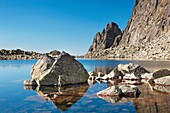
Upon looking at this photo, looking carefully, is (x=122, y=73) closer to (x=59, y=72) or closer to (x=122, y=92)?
(x=59, y=72)

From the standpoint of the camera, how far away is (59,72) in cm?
2639

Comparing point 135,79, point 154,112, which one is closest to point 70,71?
point 135,79

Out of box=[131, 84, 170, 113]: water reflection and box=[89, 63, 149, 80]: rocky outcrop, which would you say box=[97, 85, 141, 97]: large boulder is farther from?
box=[89, 63, 149, 80]: rocky outcrop

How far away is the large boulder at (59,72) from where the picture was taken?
2567cm

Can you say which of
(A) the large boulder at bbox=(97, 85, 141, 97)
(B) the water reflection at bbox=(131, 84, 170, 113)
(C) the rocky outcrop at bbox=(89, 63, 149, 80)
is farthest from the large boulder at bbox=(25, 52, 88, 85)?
(B) the water reflection at bbox=(131, 84, 170, 113)

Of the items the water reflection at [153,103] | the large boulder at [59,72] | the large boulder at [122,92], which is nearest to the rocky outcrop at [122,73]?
the large boulder at [59,72]

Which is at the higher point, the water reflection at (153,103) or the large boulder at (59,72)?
the large boulder at (59,72)

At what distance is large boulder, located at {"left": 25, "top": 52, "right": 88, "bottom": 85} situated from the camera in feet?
84.2

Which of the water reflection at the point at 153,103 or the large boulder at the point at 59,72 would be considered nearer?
the water reflection at the point at 153,103

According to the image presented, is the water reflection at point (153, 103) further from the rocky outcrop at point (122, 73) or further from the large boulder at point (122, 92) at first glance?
the rocky outcrop at point (122, 73)

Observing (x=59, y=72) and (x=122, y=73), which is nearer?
(x=59, y=72)

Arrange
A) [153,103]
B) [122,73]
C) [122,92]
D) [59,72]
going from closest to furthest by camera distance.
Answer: [153,103]
[122,92]
[59,72]
[122,73]

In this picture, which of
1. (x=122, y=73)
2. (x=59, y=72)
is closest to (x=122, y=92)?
(x=59, y=72)

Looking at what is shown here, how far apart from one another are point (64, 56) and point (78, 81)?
3.46 metres
